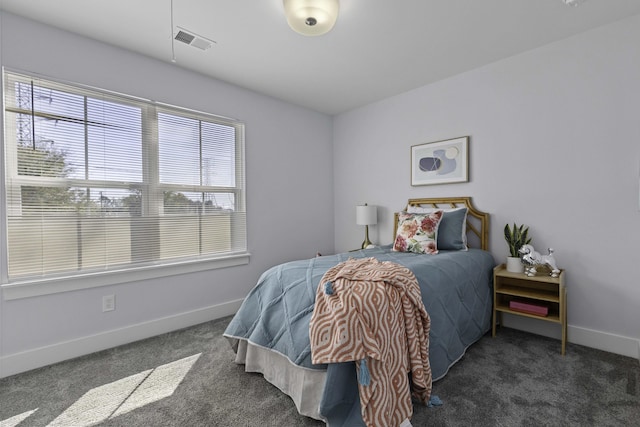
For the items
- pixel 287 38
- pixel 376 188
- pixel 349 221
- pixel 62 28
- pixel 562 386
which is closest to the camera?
pixel 562 386

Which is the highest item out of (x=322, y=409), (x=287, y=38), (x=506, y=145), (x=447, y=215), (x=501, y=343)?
(x=287, y=38)

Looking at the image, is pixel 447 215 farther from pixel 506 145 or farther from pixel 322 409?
pixel 322 409

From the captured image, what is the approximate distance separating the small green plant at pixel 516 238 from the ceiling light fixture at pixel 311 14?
2265 millimetres

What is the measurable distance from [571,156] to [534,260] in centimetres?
93

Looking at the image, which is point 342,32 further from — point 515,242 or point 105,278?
point 105,278

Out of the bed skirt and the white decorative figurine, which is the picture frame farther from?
the bed skirt

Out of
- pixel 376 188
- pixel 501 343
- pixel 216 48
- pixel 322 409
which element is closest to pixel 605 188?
pixel 501 343

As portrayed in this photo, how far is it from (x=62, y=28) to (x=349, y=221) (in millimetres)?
3480

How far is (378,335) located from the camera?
140 centimetres

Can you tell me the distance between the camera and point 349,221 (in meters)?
4.25

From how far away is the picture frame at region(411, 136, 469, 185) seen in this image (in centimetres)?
307

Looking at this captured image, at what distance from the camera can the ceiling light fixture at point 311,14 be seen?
1.76m

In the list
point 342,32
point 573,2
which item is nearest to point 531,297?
point 573,2

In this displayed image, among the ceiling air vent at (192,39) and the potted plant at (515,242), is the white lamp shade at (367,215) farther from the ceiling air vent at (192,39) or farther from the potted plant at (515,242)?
the ceiling air vent at (192,39)
